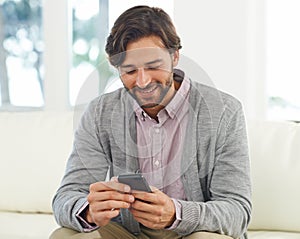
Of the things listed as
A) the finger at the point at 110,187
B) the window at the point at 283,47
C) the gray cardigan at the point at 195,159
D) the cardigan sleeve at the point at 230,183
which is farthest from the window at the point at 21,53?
the finger at the point at 110,187

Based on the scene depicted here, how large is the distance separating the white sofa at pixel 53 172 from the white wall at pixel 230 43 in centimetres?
76

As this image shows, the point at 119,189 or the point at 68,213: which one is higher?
the point at 119,189

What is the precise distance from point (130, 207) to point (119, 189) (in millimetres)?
59

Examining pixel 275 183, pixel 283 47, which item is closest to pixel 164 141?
pixel 275 183

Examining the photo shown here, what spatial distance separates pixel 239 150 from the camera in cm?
181

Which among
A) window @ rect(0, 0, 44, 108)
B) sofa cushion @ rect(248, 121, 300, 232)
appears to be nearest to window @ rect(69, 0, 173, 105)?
window @ rect(0, 0, 44, 108)

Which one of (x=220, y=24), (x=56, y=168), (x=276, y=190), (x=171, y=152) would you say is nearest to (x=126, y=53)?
(x=171, y=152)

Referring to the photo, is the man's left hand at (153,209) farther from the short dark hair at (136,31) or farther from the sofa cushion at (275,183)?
the sofa cushion at (275,183)

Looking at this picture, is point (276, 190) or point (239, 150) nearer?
point (239, 150)

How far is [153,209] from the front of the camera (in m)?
1.59

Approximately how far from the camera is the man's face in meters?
1.49

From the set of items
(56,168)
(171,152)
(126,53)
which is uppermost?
(126,53)

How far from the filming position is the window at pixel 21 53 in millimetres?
3643

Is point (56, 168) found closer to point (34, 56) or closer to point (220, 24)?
point (220, 24)
